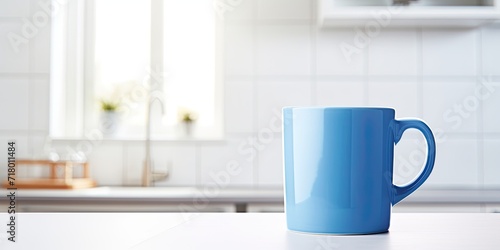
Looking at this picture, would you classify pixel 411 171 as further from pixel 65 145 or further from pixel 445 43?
pixel 65 145

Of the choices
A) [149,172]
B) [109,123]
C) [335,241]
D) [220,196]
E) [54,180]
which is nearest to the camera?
[335,241]

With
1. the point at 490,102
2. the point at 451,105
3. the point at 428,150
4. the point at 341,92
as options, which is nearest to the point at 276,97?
the point at 341,92

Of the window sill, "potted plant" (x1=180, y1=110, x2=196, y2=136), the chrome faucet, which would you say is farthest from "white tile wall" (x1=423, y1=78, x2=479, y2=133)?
the chrome faucet

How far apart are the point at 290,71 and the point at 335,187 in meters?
2.01

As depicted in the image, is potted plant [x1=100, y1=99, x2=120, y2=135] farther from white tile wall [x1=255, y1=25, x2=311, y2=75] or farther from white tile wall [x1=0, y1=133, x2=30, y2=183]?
white tile wall [x1=255, y1=25, x2=311, y2=75]

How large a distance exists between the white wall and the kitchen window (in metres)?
0.12

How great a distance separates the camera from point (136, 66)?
2727 millimetres

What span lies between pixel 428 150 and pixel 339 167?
0.10 meters

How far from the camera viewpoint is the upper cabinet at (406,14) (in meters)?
2.30

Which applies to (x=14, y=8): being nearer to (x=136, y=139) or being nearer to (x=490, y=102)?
(x=136, y=139)

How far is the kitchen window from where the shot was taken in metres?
2.69

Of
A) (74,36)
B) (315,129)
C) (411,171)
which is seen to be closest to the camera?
(315,129)

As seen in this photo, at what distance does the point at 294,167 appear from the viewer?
60 centimetres

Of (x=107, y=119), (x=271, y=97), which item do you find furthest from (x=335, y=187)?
(x=107, y=119)
